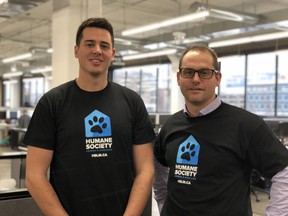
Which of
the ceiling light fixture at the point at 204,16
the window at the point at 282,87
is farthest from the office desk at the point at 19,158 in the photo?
the window at the point at 282,87

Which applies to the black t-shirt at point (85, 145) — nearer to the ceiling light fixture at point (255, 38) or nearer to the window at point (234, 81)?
the ceiling light fixture at point (255, 38)

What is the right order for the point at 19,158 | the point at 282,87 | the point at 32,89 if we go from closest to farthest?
the point at 19,158 < the point at 282,87 < the point at 32,89

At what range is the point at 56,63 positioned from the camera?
4.99 m

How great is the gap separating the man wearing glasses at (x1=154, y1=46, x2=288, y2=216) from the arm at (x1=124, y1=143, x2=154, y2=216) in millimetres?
86

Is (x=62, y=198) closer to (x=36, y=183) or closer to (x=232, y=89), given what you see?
(x=36, y=183)

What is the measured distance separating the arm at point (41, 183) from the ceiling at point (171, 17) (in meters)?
4.08

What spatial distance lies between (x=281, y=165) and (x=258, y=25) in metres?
6.42

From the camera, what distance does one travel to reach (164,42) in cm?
898

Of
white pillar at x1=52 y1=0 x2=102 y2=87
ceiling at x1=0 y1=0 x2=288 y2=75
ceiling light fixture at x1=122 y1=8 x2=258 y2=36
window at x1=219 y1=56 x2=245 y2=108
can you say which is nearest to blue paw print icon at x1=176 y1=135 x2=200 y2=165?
white pillar at x1=52 y1=0 x2=102 y2=87

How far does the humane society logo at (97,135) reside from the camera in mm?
1355

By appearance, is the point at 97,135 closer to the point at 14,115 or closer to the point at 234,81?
the point at 234,81

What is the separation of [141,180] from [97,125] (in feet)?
0.97

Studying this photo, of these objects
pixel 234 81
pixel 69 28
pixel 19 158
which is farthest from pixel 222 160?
pixel 234 81

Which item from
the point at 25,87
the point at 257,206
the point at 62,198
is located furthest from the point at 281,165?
the point at 25,87
